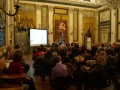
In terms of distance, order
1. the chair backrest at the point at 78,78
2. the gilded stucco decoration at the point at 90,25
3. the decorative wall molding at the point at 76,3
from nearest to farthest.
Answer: the chair backrest at the point at 78,78, the decorative wall molding at the point at 76,3, the gilded stucco decoration at the point at 90,25

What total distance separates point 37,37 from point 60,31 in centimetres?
382

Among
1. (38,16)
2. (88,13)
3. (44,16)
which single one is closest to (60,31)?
(44,16)

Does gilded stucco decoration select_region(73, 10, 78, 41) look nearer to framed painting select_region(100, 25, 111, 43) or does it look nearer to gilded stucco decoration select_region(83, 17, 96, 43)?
gilded stucco decoration select_region(83, 17, 96, 43)

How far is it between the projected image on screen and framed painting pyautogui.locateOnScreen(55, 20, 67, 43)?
2376 millimetres

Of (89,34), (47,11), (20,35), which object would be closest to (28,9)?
(47,11)

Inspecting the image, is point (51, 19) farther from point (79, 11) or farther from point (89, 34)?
point (89, 34)

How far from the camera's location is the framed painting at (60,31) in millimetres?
16797

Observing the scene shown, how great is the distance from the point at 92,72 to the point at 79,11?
14.5m

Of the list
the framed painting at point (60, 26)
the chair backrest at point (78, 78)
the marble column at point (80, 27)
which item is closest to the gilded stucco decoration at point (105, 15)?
the marble column at point (80, 27)

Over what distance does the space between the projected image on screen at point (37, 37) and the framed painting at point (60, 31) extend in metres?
2.38

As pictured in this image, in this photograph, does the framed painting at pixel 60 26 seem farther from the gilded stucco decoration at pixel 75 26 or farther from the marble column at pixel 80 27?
the marble column at pixel 80 27

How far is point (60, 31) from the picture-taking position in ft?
55.4

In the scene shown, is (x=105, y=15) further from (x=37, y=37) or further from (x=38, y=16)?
(x=37, y=37)

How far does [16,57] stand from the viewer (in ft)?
12.2
